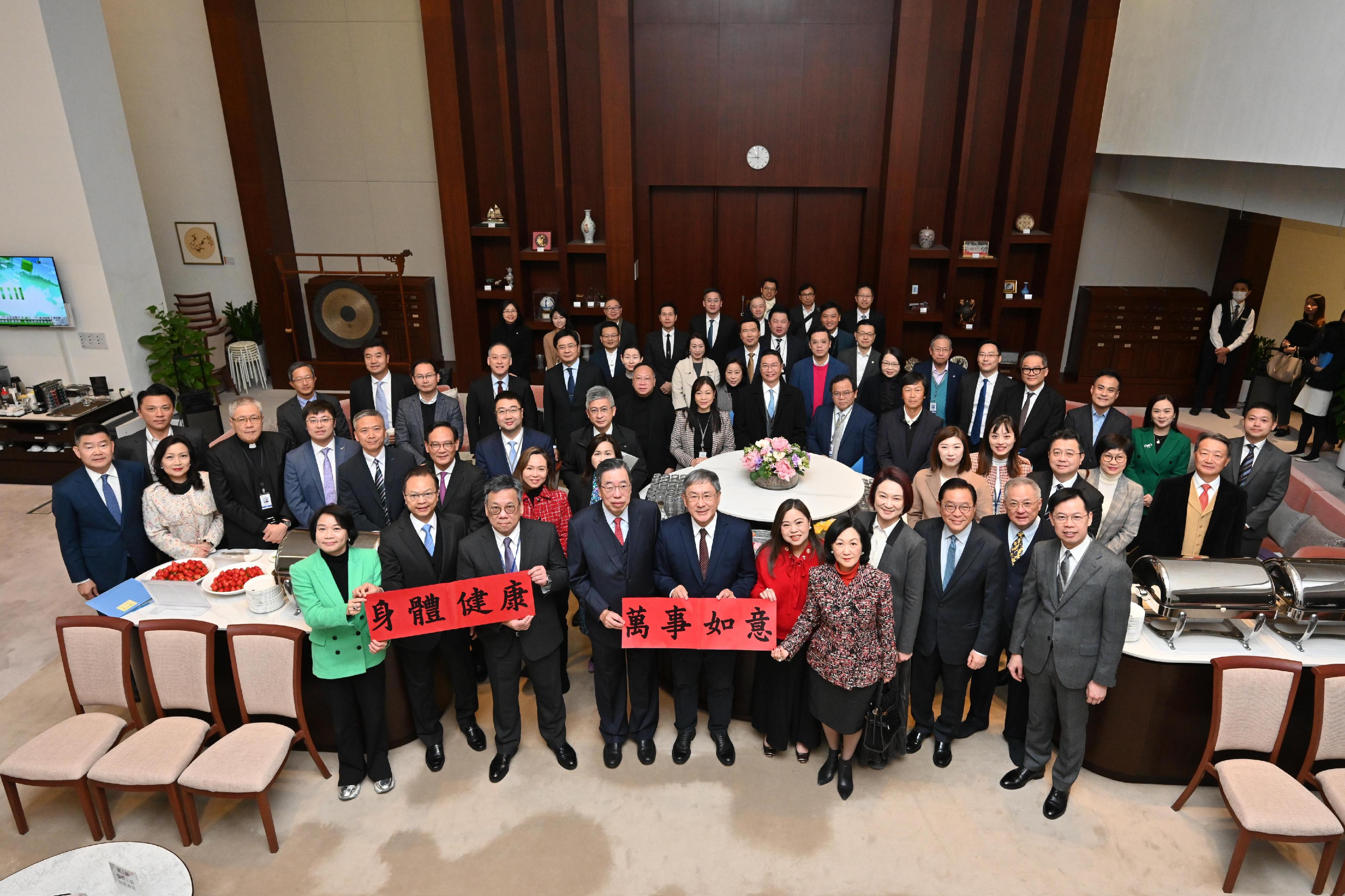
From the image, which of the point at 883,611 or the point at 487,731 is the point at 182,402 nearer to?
the point at 487,731

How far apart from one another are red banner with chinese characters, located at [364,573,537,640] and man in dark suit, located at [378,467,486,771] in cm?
8

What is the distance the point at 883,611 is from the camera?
12.1 feet

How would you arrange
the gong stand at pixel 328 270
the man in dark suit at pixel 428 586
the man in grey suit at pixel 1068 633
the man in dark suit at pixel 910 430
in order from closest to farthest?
the man in grey suit at pixel 1068 633 < the man in dark suit at pixel 428 586 < the man in dark suit at pixel 910 430 < the gong stand at pixel 328 270

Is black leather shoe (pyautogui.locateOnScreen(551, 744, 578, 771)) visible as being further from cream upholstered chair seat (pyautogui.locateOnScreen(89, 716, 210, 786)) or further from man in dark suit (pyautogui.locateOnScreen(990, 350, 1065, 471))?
man in dark suit (pyautogui.locateOnScreen(990, 350, 1065, 471))

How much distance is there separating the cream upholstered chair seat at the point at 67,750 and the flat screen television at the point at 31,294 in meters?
6.00

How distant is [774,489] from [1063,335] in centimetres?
627

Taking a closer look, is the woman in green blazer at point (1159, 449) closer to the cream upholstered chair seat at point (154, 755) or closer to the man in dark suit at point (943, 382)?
the man in dark suit at point (943, 382)

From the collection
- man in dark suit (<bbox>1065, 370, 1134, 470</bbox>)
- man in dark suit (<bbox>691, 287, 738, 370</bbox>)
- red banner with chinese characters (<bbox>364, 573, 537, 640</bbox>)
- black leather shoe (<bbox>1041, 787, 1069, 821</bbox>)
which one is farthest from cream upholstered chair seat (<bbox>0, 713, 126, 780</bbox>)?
man in dark suit (<bbox>1065, 370, 1134, 470</bbox>)

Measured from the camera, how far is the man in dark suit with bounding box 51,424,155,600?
180 inches

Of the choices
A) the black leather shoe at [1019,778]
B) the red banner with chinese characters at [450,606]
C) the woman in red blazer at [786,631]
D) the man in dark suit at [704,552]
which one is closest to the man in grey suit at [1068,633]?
the black leather shoe at [1019,778]

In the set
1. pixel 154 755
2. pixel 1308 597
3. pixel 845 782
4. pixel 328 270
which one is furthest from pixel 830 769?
pixel 328 270

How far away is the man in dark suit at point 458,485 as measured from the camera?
15.5 feet

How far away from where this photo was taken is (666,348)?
7.97 m

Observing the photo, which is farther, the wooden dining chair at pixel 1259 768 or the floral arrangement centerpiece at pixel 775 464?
the floral arrangement centerpiece at pixel 775 464
